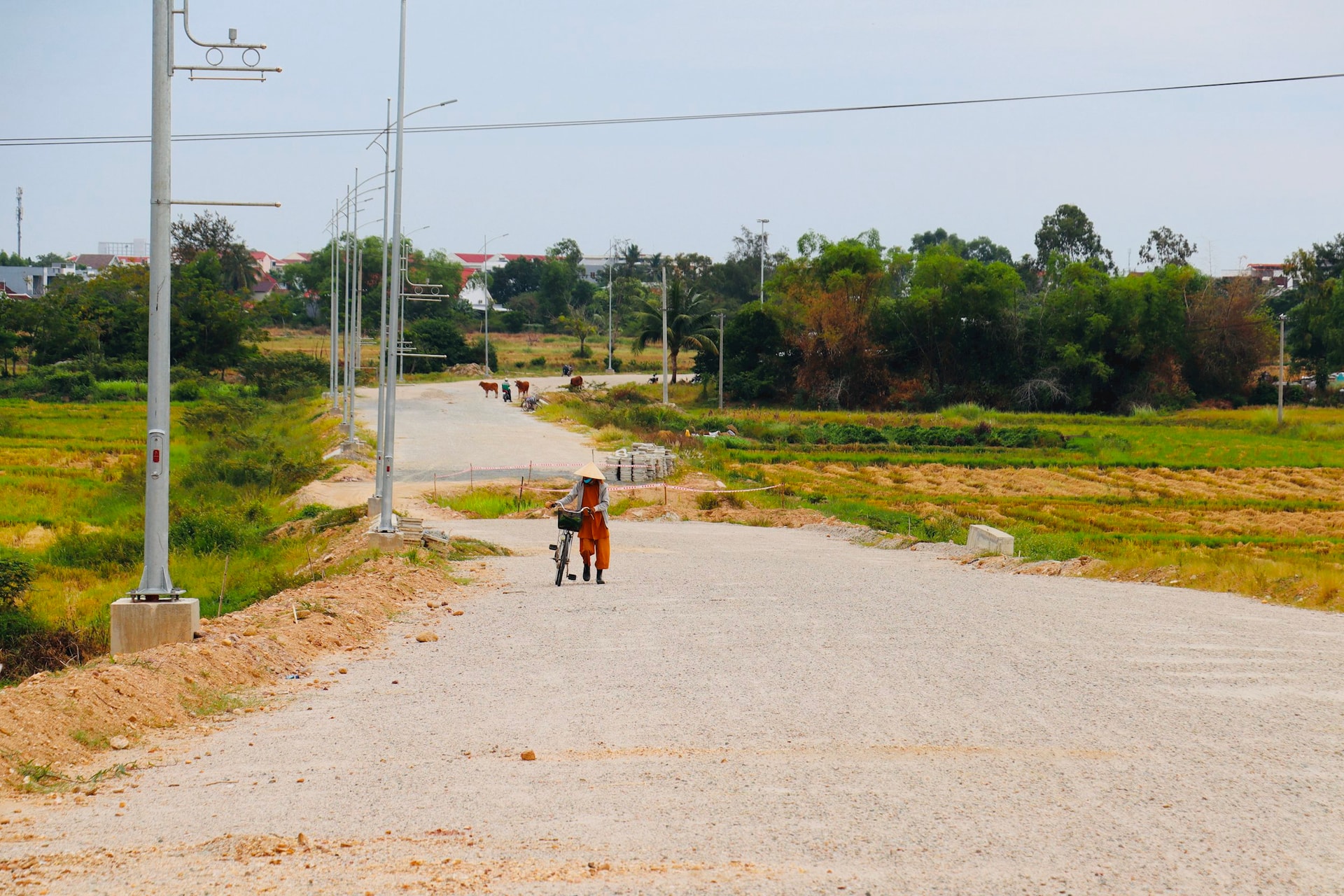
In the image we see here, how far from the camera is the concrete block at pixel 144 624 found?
11.5 m

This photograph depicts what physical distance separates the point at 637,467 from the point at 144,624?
30.9m

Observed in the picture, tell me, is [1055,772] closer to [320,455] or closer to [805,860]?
[805,860]

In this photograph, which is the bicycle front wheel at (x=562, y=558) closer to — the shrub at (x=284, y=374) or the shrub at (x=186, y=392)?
the shrub at (x=186, y=392)

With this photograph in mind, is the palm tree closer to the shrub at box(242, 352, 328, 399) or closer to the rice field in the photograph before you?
the rice field

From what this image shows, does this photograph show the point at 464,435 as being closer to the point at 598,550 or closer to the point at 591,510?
the point at 598,550

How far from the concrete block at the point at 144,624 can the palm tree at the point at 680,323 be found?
2924 inches

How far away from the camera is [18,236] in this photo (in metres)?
164

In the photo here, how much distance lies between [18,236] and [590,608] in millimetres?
173758

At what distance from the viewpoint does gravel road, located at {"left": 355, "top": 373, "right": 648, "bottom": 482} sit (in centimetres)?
4606

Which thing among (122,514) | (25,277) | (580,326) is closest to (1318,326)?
(580,326)

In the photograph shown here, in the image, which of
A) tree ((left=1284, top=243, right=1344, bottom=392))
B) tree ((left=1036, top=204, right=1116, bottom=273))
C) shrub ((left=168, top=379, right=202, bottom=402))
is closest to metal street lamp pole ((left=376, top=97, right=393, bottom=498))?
shrub ((left=168, top=379, right=202, bottom=402))

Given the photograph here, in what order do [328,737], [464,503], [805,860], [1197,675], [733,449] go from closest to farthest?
[805,860]
[328,737]
[1197,675]
[464,503]
[733,449]

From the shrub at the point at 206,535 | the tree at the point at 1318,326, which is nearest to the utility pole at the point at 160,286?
the shrub at the point at 206,535

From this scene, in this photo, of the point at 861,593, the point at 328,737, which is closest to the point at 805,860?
the point at 328,737
